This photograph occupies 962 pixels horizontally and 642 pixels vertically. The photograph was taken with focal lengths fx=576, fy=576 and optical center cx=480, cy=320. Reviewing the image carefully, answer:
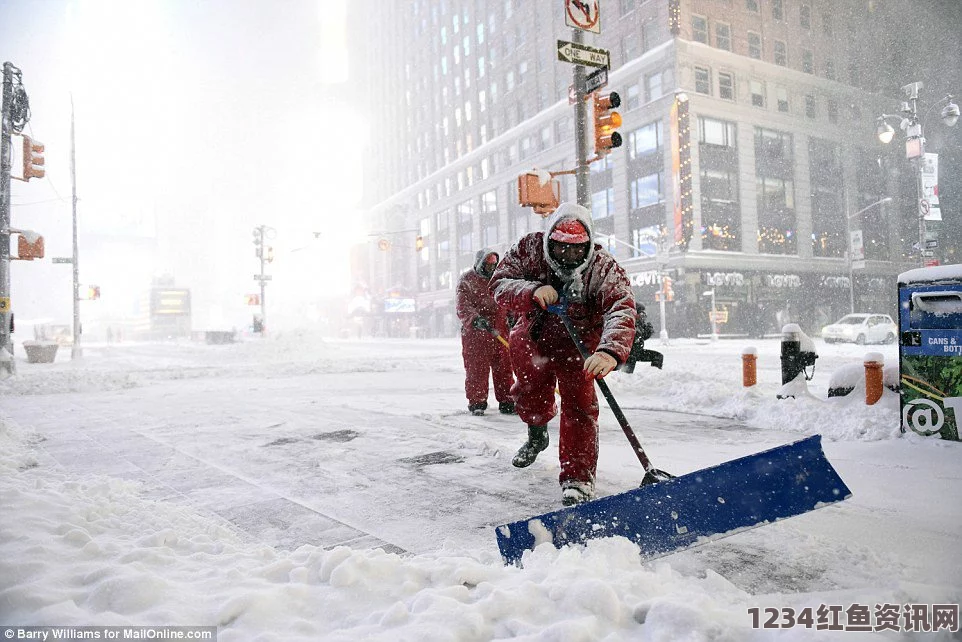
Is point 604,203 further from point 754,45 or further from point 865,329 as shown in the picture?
point 865,329

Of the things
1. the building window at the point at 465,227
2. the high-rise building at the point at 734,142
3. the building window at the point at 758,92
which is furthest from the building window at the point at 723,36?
the building window at the point at 465,227

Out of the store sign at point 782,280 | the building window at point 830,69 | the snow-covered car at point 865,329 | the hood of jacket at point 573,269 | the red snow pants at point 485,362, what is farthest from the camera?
the building window at point 830,69

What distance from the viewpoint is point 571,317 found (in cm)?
352

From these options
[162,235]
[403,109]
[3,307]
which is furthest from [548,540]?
[162,235]

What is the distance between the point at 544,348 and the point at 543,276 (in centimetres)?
49

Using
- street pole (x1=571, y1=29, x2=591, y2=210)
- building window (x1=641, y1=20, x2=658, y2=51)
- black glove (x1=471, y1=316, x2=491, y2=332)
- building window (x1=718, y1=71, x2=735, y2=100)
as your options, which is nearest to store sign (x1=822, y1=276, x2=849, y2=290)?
building window (x1=718, y1=71, x2=735, y2=100)

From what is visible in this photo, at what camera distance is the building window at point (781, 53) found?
3775cm

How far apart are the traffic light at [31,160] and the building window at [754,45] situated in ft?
125

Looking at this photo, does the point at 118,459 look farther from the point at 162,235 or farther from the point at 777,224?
the point at 162,235

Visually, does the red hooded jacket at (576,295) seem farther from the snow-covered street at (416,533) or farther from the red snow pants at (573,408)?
the snow-covered street at (416,533)

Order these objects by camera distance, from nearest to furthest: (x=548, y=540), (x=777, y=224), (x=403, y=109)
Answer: (x=548, y=540) < (x=777, y=224) < (x=403, y=109)

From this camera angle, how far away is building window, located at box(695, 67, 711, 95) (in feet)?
114

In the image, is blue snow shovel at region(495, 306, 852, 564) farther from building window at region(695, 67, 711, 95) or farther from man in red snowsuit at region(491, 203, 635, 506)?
building window at region(695, 67, 711, 95)

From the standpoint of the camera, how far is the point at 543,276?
375cm
